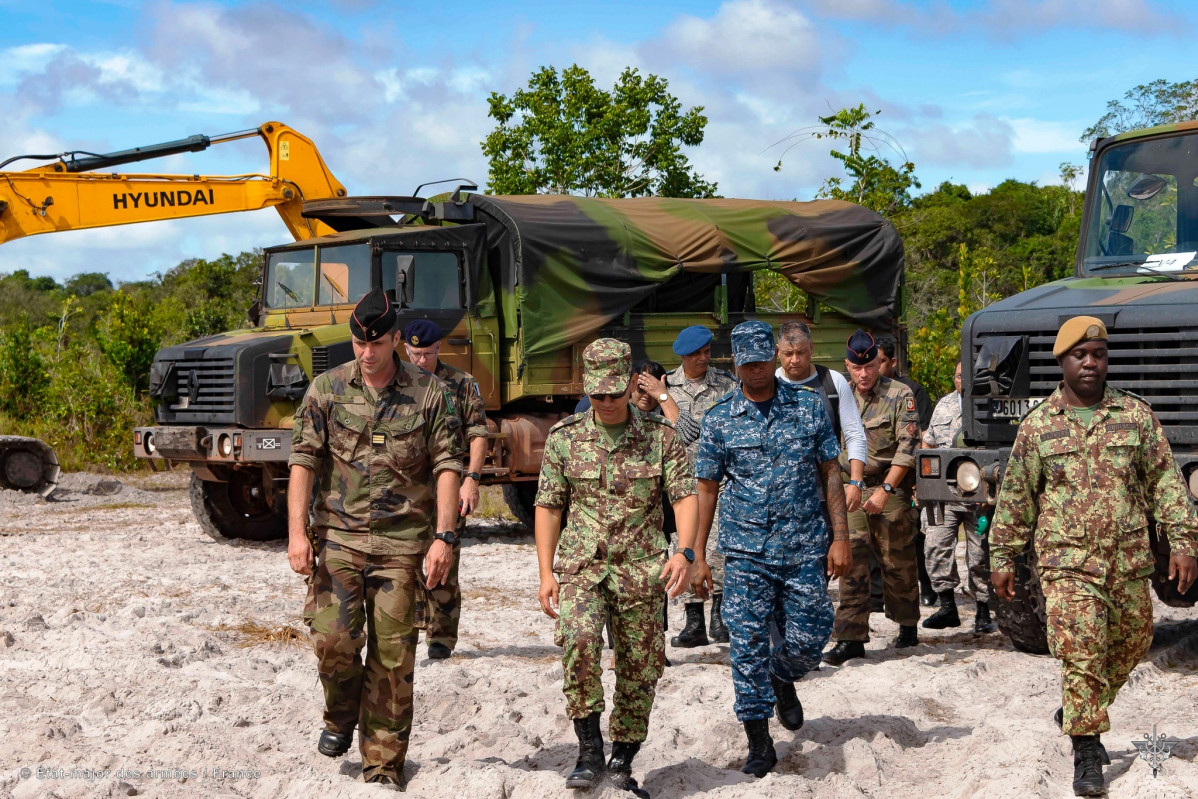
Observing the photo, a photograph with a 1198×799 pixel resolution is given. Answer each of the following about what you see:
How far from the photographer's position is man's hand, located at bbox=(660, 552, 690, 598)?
A: 15.4 feet

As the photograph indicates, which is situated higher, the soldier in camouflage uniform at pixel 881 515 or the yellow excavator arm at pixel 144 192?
the yellow excavator arm at pixel 144 192

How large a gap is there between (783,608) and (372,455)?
1.62 meters

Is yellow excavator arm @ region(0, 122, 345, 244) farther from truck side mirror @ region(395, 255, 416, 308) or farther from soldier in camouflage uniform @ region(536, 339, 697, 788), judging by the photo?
soldier in camouflage uniform @ region(536, 339, 697, 788)

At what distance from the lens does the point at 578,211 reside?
39.1ft

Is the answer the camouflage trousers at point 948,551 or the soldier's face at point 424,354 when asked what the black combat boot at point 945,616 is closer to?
the camouflage trousers at point 948,551

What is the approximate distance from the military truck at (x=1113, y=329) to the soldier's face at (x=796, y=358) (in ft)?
2.63

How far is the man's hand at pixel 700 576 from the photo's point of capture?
16.0 feet

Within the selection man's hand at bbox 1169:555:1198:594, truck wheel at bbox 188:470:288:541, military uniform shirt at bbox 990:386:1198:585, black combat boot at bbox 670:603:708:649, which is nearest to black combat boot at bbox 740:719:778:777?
military uniform shirt at bbox 990:386:1198:585

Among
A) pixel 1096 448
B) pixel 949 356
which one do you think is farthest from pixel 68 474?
pixel 1096 448

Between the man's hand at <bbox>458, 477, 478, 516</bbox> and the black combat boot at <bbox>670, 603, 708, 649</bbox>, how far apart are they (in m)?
1.47

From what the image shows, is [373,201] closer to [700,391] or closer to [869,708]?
[700,391]

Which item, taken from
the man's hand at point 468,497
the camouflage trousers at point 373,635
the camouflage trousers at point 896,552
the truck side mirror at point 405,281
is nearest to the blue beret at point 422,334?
the man's hand at point 468,497

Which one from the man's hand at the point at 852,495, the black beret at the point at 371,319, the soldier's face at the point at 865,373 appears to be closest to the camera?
the black beret at the point at 371,319

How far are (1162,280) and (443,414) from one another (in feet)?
12.1
